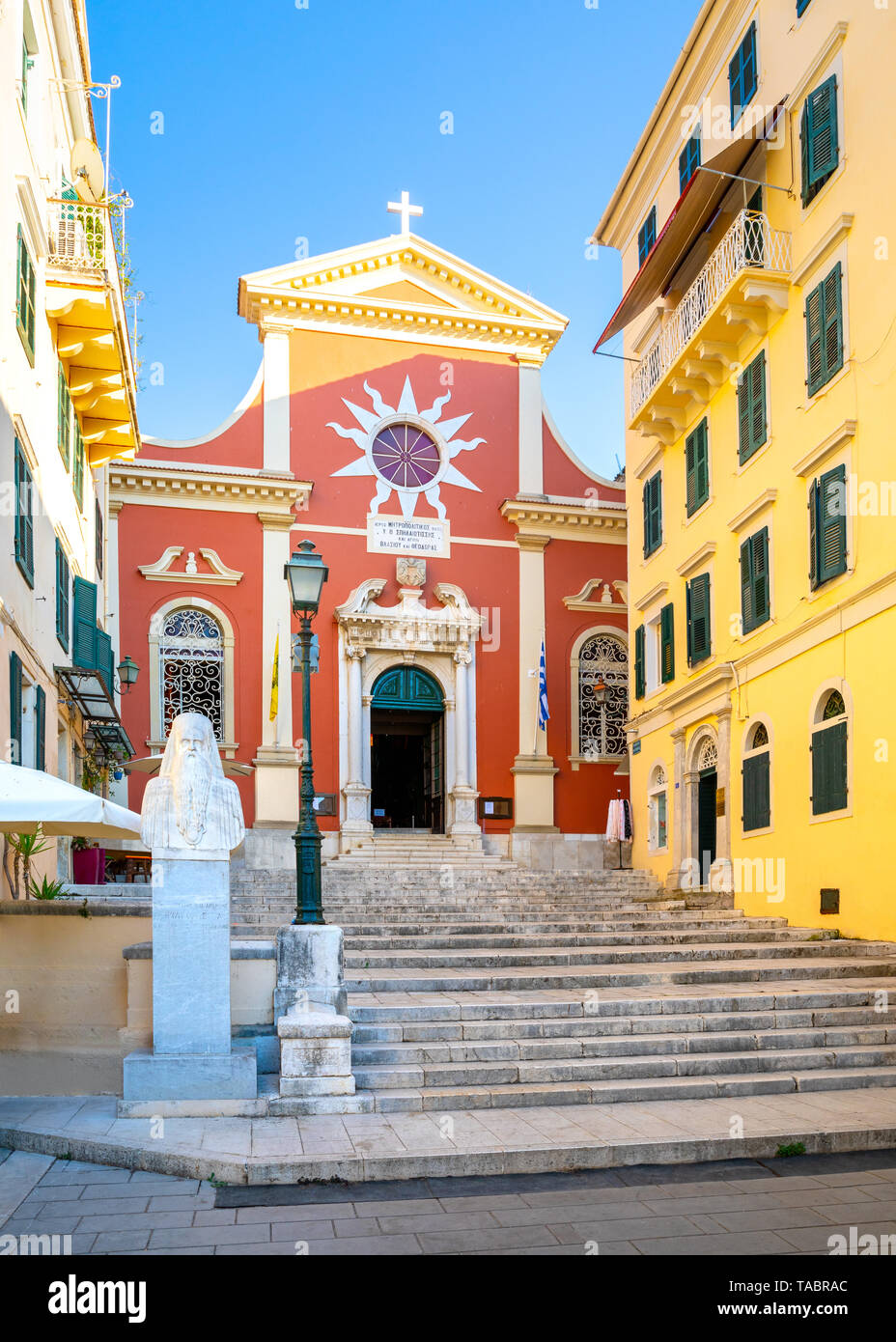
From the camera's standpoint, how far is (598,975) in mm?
11391

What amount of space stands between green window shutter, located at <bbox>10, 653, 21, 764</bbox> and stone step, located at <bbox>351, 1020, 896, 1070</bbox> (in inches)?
185

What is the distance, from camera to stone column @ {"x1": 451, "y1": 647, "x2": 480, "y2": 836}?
22.5 metres

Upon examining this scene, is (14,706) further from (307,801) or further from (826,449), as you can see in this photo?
(826,449)

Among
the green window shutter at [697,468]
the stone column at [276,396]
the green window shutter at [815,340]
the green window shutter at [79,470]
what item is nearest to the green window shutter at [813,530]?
the green window shutter at [815,340]

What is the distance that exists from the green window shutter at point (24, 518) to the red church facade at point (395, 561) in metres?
9.12

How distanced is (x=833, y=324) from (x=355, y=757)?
1158 centimetres

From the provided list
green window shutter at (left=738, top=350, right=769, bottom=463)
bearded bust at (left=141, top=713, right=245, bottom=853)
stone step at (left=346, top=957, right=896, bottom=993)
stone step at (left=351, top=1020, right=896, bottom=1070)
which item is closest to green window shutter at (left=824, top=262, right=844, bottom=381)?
green window shutter at (left=738, top=350, right=769, bottom=463)

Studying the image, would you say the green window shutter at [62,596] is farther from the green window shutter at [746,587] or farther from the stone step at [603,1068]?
the green window shutter at [746,587]

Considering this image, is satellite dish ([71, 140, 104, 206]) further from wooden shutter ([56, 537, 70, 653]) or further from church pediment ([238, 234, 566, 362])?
church pediment ([238, 234, 566, 362])

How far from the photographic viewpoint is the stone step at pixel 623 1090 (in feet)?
27.4

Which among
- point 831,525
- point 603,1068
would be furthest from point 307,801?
point 831,525
